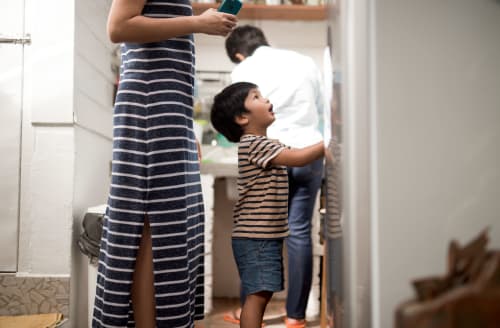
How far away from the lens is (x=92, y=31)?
6.54 ft

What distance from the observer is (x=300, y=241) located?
6.27 ft

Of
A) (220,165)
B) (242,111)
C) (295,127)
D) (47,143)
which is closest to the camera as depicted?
(242,111)

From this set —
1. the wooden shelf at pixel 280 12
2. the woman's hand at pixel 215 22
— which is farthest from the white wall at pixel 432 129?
the wooden shelf at pixel 280 12

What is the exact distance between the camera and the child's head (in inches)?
55.8

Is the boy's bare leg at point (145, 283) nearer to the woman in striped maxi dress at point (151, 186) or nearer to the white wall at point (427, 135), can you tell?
the woman in striped maxi dress at point (151, 186)

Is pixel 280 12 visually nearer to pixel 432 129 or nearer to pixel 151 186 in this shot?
pixel 151 186

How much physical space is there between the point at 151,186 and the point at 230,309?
4.80 ft

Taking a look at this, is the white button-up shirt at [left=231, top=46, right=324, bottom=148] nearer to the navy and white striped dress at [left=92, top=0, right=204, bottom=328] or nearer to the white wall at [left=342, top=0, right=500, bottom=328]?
the navy and white striped dress at [left=92, top=0, right=204, bottom=328]

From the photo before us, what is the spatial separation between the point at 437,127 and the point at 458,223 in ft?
0.42

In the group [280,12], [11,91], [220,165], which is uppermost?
[280,12]

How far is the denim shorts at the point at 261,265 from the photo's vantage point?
51.3 inches

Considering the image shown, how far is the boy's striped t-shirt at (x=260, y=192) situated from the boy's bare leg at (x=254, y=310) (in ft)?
0.55

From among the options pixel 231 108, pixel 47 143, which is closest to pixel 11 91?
pixel 47 143

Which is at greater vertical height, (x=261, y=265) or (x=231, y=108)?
(x=231, y=108)
